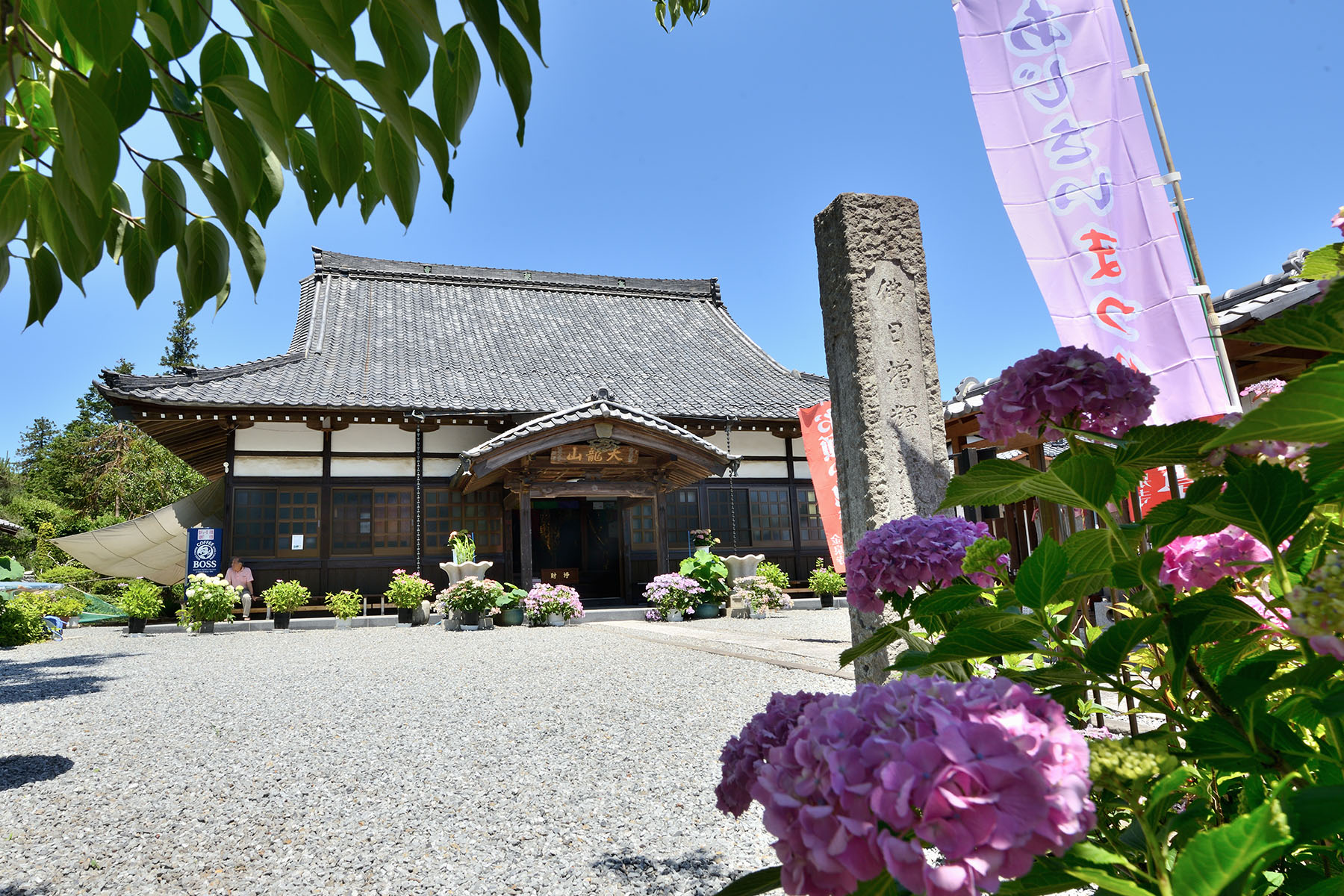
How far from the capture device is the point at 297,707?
4488 millimetres

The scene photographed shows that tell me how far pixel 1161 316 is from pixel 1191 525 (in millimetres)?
2832

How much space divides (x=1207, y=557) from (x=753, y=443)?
1261cm

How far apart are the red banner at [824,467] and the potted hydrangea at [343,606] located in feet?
22.7

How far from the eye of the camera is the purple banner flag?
10.5 ft

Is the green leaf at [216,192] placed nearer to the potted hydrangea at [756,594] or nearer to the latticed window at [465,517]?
the potted hydrangea at [756,594]

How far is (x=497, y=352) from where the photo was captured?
14312mm

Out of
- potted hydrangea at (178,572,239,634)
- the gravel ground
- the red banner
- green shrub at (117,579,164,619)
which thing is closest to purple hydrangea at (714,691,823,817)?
the gravel ground

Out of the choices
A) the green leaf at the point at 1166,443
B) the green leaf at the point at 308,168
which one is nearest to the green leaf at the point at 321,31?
the green leaf at the point at 308,168

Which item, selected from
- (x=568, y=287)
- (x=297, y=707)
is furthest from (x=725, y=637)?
(x=568, y=287)

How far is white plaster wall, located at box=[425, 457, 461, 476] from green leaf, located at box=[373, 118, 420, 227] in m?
11.4

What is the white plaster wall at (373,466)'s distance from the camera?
11.6m

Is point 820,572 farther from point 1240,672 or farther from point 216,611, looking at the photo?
point 1240,672

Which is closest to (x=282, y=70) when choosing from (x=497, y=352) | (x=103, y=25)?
(x=103, y=25)

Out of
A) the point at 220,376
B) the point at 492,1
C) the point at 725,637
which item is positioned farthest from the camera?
the point at 220,376
